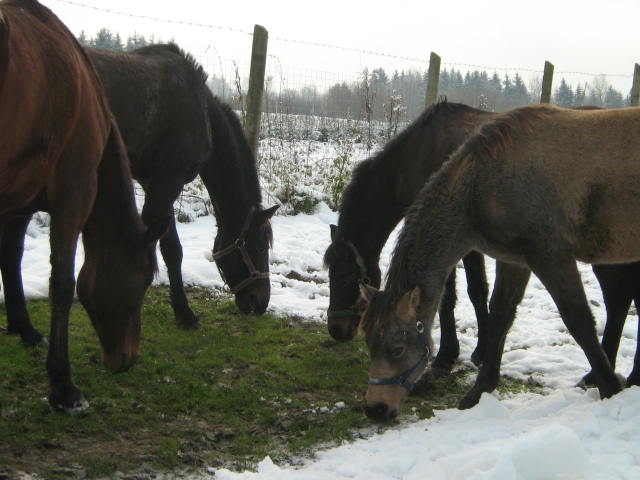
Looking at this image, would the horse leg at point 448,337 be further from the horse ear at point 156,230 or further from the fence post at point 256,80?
the fence post at point 256,80

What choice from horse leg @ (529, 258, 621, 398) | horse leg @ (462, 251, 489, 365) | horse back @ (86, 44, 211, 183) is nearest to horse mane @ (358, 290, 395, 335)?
horse leg @ (529, 258, 621, 398)

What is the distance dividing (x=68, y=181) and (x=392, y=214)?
8.58ft

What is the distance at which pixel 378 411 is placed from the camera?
11.4ft

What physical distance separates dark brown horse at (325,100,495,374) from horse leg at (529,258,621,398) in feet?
4.09

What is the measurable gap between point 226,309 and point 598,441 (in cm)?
397

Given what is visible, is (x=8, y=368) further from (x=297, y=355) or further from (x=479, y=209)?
(x=479, y=209)

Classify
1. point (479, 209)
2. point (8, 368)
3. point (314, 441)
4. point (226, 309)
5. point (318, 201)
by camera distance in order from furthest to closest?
point (318, 201), point (226, 309), point (8, 368), point (479, 209), point (314, 441)

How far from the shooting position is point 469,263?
16.1 ft

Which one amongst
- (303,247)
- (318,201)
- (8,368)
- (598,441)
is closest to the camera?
(598,441)

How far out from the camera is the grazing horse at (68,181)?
3.12 meters

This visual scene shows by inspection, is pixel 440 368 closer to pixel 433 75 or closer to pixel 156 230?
pixel 156 230

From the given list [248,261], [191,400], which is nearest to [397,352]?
[191,400]

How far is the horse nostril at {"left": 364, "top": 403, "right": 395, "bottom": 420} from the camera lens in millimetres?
3465

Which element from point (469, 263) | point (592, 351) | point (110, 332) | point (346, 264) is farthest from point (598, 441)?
point (110, 332)
